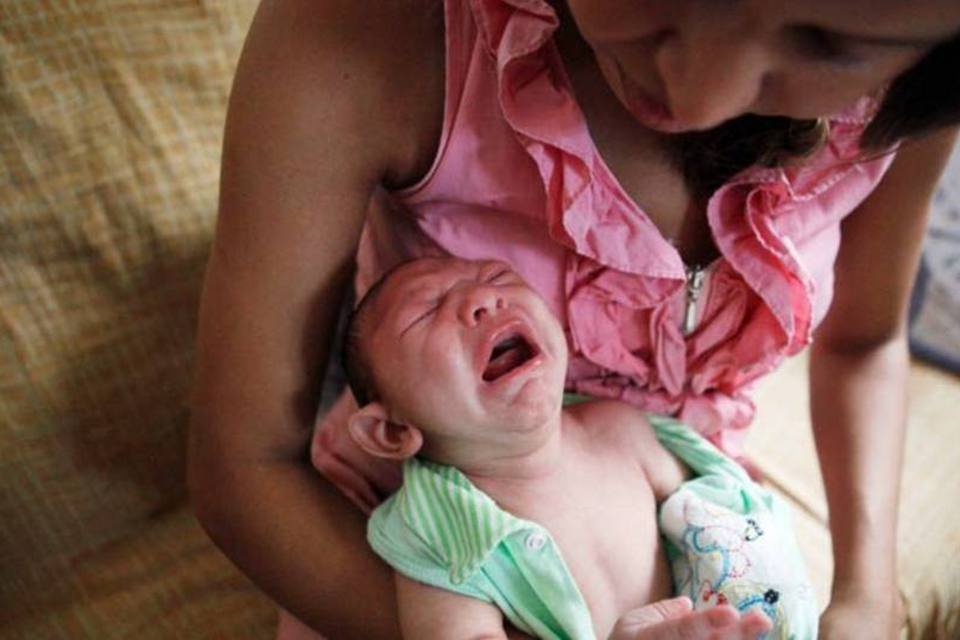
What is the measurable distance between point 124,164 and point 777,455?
0.86 m

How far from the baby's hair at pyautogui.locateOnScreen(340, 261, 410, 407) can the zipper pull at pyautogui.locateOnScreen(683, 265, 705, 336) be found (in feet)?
0.78

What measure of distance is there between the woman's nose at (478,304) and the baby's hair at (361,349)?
79 millimetres

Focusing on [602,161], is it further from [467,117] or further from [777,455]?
[777,455]

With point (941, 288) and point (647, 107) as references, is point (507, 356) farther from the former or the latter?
point (941, 288)

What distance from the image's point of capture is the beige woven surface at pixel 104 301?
90cm

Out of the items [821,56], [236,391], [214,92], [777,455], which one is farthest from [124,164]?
[777,455]

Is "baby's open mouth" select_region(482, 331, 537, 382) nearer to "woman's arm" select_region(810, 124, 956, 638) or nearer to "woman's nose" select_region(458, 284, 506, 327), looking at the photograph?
"woman's nose" select_region(458, 284, 506, 327)

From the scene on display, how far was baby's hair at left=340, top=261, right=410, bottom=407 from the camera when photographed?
2.70ft

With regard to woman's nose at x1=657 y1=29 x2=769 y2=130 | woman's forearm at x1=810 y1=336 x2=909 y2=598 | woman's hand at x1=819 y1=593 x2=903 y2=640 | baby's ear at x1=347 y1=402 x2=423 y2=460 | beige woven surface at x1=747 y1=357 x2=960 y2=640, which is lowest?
beige woven surface at x1=747 y1=357 x2=960 y2=640

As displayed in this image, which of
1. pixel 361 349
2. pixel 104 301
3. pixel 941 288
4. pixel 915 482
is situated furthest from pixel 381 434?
pixel 941 288

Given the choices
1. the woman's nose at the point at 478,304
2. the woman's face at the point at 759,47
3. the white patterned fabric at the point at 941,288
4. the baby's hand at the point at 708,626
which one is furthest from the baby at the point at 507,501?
the white patterned fabric at the point at 941,288

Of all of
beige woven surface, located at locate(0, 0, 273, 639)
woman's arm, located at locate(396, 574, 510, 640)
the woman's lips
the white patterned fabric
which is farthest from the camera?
the white patterned fabric

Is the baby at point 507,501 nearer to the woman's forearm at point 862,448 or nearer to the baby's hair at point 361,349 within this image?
the baby's hair at point 361,349

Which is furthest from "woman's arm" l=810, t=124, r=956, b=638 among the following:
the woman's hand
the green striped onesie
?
the green striped onesie
